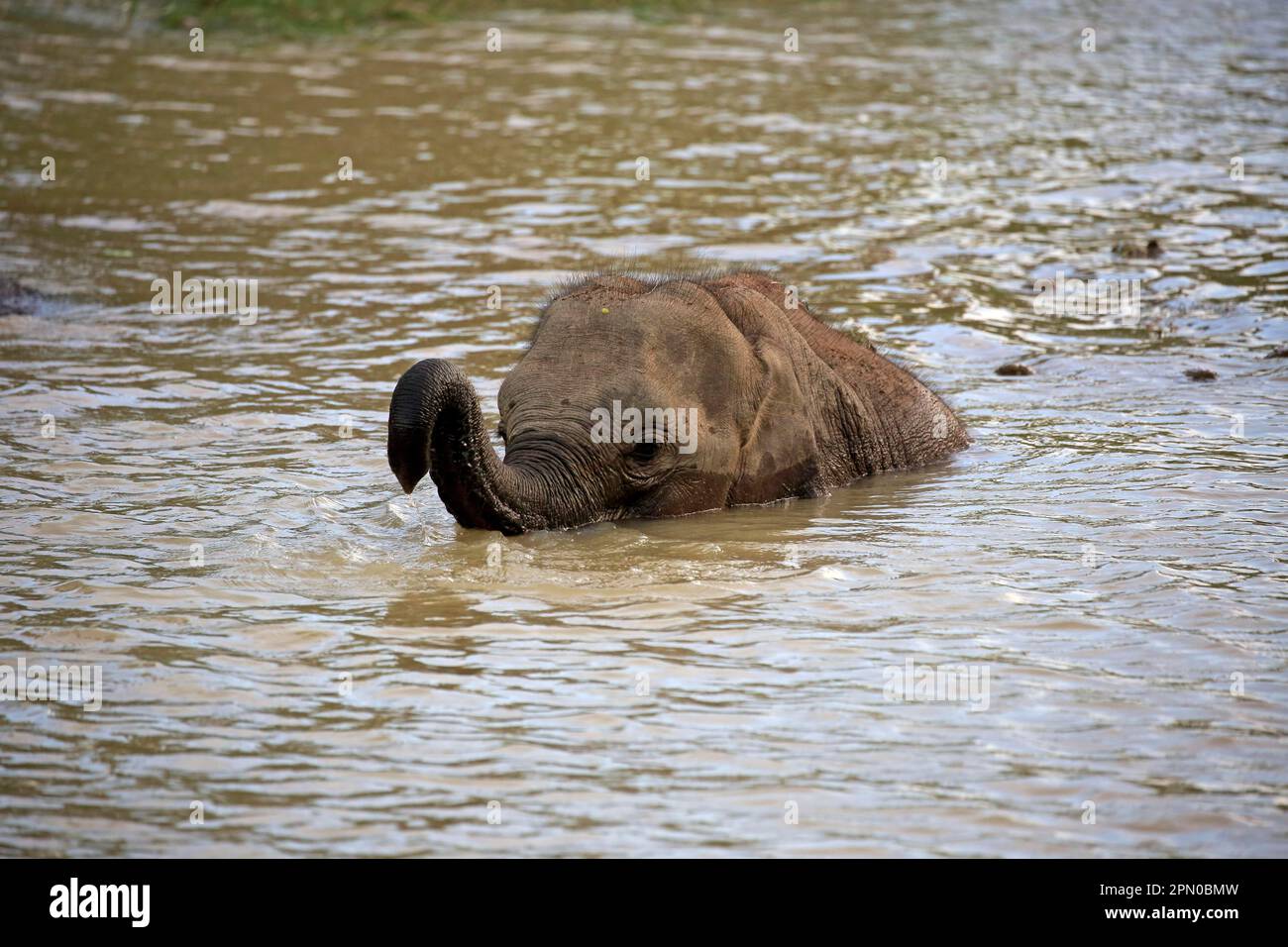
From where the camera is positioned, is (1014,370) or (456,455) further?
(1014,370)

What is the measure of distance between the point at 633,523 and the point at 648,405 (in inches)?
27.1

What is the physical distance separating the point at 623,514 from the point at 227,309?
6121 mm

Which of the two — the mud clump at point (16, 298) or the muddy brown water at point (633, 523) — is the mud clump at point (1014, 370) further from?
the mud clump at point (16, 298)

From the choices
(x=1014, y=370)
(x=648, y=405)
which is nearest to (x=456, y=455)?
(x=648, y=405)

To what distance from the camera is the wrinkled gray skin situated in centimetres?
866

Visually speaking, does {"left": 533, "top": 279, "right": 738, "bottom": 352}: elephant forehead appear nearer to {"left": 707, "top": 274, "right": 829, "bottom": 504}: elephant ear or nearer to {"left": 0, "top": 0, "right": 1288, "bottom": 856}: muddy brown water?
{"left": 707, "top": 274, "right": 829, "bottom": 504}: elephant ear

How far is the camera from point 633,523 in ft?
31.0

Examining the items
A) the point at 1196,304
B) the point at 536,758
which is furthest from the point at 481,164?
the point at 536,758

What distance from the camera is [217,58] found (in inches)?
947

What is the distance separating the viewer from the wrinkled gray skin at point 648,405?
8.66 m

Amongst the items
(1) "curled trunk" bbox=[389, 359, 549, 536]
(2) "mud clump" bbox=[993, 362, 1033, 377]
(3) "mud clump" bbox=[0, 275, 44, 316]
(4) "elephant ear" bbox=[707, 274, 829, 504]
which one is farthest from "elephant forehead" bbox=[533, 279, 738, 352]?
(3) "mud clump" bbox=[0, 275, 44, 316]

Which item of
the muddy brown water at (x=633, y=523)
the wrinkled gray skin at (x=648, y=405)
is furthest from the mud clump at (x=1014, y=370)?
the wrinkled gray skin at (x=648, y=405)

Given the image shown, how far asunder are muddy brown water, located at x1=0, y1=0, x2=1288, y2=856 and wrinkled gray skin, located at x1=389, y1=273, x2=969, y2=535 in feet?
0.88

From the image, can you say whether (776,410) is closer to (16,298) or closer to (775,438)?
(775,438)
